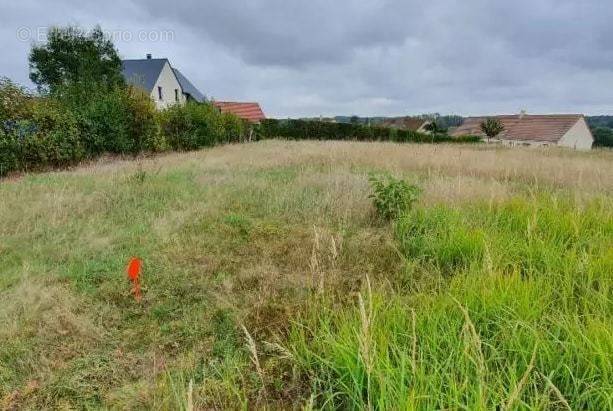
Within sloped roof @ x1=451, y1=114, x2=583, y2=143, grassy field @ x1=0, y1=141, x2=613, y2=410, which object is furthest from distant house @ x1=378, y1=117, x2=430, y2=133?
grassy field @ x1=0, y1=141, x2=613, y2=410

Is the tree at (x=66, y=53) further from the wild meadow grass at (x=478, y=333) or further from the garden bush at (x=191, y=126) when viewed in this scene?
the wild meadow grass at (x=478, y=333)

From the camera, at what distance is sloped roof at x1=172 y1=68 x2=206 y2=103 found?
142 feet

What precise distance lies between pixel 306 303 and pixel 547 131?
4474 cm

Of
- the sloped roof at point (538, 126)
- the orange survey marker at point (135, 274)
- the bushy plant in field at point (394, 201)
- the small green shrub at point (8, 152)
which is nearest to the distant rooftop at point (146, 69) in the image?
the small green shrub at point (8, 152)

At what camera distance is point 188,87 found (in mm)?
45719

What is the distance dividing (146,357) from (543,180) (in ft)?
25.7

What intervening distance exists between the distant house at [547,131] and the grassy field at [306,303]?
Answer: 37.4m

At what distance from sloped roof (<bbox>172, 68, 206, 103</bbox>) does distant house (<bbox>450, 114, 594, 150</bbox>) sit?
35.2m

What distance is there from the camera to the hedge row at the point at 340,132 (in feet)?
92.5

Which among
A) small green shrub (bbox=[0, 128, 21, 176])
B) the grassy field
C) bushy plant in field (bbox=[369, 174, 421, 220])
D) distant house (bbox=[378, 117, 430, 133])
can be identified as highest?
distant house (bbox=[378, 117, 430, 133])

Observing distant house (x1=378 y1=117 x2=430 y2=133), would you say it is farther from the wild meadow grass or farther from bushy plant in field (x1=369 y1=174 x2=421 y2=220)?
the wild meadow grass

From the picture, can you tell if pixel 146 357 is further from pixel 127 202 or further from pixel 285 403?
pixel 127 202

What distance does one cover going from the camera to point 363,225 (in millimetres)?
4527

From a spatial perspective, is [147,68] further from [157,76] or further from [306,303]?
[306,303]
